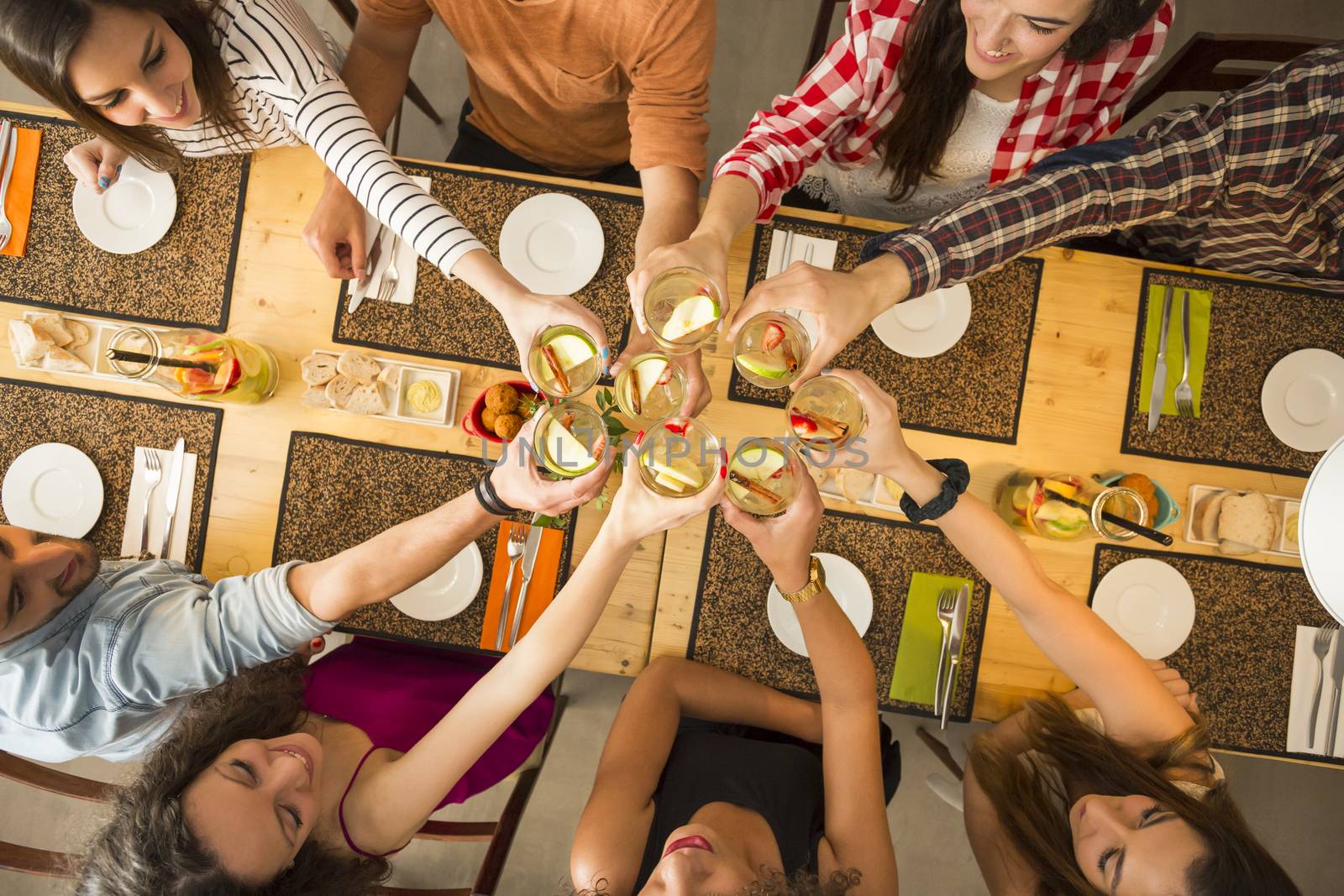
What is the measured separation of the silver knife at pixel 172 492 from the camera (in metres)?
1.82

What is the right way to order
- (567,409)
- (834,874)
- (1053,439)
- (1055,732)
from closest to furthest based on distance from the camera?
(567,409), (834,874), (1055,732), (1053,439)

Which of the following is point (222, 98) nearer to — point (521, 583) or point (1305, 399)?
point (521, 583)

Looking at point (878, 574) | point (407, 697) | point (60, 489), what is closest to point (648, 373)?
point (878, 574)

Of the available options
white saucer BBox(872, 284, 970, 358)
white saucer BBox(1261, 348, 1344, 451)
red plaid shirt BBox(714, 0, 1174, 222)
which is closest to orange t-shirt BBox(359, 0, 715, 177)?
red plaid shirt BBox(714, 0, 1174, 222)

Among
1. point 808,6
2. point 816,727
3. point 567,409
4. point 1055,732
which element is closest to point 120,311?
point 567,409

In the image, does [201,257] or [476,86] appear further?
[476,86]

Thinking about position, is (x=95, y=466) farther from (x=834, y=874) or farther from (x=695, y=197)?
(x=834, y=874)

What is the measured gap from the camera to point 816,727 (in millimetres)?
1805

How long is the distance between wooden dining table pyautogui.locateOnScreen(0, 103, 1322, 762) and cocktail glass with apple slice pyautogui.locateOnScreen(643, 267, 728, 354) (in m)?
0.40

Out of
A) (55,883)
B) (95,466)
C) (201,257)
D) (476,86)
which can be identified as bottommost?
(55,883)

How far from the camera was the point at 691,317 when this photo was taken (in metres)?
1.35

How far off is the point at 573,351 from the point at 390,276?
0.69 metres

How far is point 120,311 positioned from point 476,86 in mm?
1093

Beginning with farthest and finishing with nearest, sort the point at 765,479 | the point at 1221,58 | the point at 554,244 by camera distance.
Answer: the point at 1221,58, the point at 554,244, the point at 765,479
